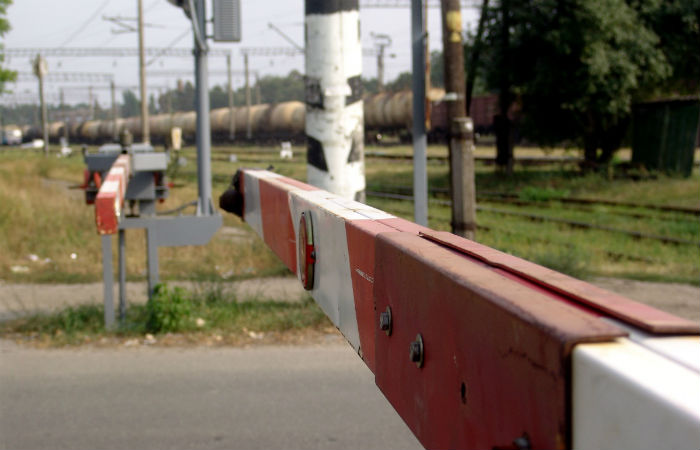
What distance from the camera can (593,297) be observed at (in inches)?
37.2

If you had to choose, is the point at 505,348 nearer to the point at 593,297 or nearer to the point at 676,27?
the point at 593,297

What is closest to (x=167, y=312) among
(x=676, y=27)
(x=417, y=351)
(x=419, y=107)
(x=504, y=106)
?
(x=419, y=107)

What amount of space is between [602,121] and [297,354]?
758 inches

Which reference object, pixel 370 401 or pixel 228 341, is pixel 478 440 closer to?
pixel 370 401

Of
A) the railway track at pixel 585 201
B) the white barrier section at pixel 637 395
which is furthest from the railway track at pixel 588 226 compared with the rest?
the white barrier section at pixel 637 395

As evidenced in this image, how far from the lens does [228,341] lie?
656cm

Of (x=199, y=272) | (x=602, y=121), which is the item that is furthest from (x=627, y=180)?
(x=199, y=272)

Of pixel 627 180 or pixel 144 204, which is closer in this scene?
pixel 144 204

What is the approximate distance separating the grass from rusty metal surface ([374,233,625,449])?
5.14 metres

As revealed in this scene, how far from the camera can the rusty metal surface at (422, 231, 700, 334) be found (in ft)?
2.67

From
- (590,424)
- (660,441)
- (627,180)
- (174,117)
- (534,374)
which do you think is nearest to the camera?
(660,441)

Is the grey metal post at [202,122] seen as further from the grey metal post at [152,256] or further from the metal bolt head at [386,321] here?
the metal bolt head at [386,321]

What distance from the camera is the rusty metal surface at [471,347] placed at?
0.88 m

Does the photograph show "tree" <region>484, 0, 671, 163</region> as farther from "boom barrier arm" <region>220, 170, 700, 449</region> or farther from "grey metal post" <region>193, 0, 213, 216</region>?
"boom barrier arm" <region>220, 170, 700, 449</region>
